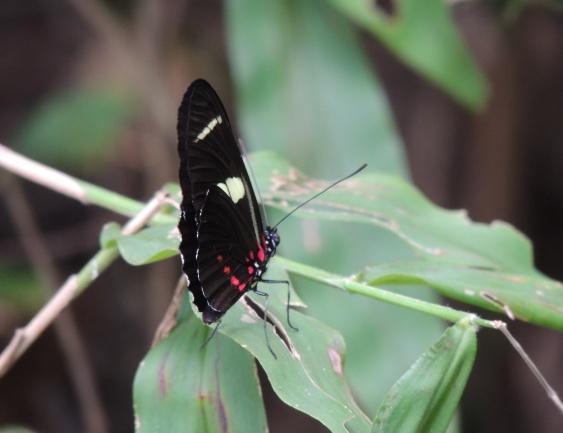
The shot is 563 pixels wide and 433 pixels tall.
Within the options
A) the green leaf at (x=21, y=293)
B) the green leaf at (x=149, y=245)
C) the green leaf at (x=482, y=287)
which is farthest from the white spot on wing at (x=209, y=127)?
the green leaf at (x=21, y=293)

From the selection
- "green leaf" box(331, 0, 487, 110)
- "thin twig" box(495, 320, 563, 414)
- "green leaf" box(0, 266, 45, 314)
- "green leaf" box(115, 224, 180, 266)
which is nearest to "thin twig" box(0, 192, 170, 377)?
"green leaf" box(115, 224, 180, 266)

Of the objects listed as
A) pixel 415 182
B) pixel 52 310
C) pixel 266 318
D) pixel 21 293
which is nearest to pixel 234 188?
pixel 266 318

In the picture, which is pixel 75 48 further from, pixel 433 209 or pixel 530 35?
pixel 433 209

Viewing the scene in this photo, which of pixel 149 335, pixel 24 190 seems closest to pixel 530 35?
pixel 149 335

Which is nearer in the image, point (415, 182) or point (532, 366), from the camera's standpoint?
point (532, 366)

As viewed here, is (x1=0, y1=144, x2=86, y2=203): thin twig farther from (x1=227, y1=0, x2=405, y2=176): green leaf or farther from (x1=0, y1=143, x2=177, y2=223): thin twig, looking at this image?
(x1=227, y1=0, x2=405, y2=176): green leaf

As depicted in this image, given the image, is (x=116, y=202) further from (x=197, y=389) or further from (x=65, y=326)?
(x=65, y=326)
